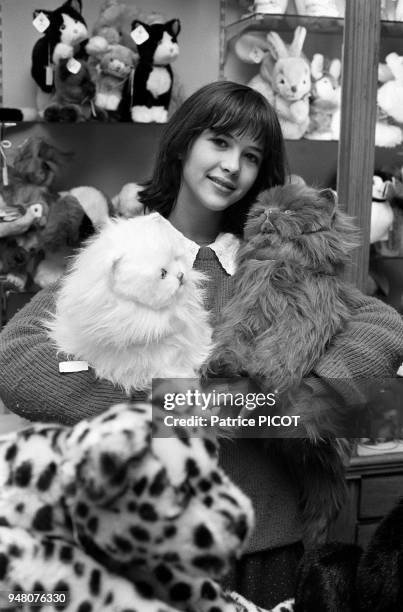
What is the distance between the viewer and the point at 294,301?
0.92 metres

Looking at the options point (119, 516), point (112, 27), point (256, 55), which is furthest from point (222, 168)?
point (256, 55)

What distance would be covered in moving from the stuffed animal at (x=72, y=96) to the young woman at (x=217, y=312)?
965mm

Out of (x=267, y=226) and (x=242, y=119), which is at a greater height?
(x=242, y=119)

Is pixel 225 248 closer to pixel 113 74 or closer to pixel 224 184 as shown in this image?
pixel 224 184

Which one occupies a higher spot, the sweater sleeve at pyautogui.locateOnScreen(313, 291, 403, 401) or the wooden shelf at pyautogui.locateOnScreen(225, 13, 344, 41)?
the wooden shelf at pyautogui.locateOnScreen(225, 13, 344, 41)

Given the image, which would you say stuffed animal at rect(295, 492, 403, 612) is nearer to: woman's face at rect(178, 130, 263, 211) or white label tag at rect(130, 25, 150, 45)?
woman's face at rect(178, 130, 263, 211)

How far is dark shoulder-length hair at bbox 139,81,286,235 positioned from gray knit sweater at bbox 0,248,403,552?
7.3 inches

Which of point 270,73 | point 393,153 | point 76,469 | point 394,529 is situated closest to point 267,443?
point 394,529

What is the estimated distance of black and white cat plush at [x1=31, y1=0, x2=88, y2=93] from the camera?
2018 millimetres

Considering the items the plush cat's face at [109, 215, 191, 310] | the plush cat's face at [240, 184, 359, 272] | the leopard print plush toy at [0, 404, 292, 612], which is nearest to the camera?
the leopard print plush toy at [0, 404, 292, 612]

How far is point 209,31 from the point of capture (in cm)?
225

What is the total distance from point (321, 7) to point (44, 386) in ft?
5.84

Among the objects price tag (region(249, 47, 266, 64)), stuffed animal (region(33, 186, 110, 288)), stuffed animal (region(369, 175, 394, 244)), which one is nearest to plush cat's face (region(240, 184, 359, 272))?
stuffed animal (region(33, 186, 110, 288))

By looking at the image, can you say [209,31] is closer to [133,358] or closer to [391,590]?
[133,358]
